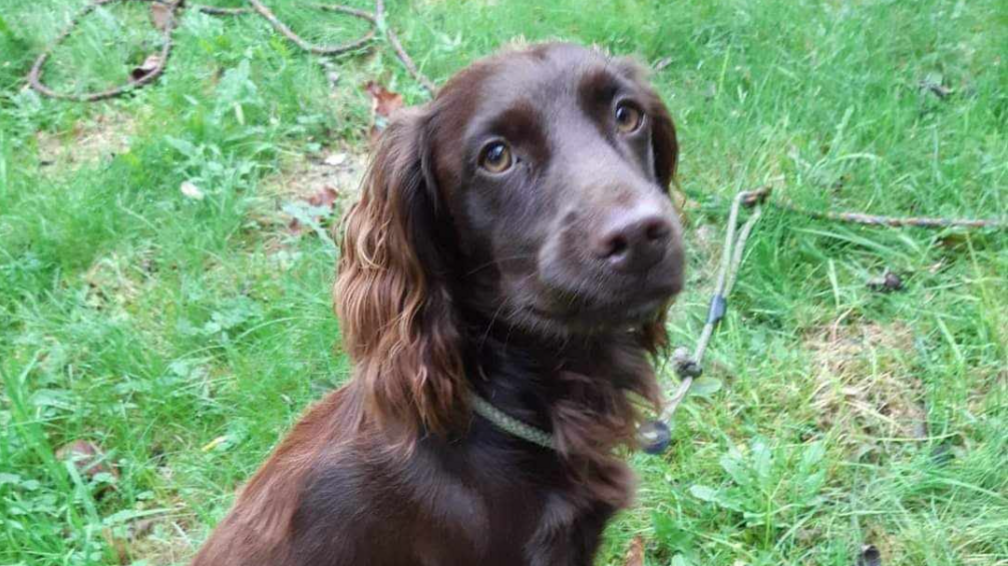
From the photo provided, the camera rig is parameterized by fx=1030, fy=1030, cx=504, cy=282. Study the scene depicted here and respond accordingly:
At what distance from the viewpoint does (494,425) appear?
2271mm

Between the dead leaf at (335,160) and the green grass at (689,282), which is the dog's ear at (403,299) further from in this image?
the dead leaf at (335,160)

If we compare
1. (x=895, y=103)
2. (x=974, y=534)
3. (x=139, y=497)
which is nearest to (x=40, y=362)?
(x=139, y=497)

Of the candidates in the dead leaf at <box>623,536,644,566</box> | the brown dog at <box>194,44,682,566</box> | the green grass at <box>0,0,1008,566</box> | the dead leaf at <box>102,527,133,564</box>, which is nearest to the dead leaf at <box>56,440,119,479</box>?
the green grass at <box>0,0,1008,566</box>

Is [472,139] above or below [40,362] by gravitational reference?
above

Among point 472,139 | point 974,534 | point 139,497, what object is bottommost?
point 974,534

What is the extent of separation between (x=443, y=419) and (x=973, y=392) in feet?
5.80

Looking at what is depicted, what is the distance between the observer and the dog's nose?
1900 mm

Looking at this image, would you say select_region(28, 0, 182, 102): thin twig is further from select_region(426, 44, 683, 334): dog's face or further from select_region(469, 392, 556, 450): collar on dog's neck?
select_region(469, 392, 556, 450): collar on dog's neck

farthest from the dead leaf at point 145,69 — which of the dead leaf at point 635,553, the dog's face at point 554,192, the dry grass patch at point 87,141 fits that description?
the dead leaf at point 635,553

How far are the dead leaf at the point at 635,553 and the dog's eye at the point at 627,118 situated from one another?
→ 1241mm

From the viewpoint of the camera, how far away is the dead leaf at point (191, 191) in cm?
409

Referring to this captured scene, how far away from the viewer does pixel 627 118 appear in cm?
234

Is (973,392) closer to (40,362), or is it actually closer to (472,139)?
(472,139)

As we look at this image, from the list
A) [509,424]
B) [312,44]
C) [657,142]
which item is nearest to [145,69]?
[312,44]
